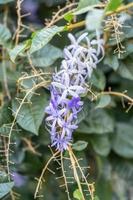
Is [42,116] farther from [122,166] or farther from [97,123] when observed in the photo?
[122,166]

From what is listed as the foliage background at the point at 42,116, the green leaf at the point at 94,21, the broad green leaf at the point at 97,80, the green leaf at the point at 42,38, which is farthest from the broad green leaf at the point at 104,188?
the green leaf at the point at 94,21

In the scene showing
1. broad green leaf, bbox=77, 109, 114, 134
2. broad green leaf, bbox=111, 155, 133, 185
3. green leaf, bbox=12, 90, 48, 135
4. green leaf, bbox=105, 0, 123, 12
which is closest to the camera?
green leaf, bbox=105, 0, 123, 12

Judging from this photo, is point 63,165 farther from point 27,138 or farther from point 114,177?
point 114,177

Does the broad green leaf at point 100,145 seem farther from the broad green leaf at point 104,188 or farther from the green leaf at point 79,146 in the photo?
the green leaf at point 79,146

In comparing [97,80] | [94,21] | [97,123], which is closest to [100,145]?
[97,123]

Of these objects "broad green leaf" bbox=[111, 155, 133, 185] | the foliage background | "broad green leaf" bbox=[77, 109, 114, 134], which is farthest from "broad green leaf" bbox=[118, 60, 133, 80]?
"broad green leaf" bbox=[111, 155, 133, 185]

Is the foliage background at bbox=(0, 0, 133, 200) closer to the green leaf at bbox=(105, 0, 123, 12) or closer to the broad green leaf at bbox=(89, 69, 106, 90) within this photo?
the broad green leaf at bbox=(89, 69, 106, 90)

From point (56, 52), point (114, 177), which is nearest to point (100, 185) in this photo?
point (114, 177)
